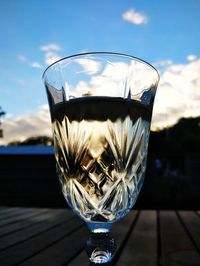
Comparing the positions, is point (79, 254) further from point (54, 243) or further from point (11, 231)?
point (11, 231)

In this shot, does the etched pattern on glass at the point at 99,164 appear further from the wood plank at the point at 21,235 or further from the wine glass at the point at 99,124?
the wood plank at the point at 21,235

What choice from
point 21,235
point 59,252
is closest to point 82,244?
point 59,252

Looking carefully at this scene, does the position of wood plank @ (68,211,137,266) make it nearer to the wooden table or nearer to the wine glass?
the wooden table

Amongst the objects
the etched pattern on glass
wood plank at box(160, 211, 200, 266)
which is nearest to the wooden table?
wood plank at box(160, 211, 200, 266)

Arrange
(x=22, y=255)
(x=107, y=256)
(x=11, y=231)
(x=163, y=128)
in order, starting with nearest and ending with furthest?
(x=107, y=256) → (x=22, y=255) → (x=11, y=231) → (x=163, y=128)

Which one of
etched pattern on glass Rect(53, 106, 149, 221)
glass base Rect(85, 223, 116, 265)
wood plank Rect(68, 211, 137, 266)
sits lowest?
wood plank Rect(68, 211, 137, 266)

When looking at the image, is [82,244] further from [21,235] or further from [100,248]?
[100,248]

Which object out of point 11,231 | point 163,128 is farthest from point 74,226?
point 163,128

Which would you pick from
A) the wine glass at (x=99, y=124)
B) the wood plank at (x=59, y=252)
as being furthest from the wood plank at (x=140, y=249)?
the wine glass at (x=99, y=124)
